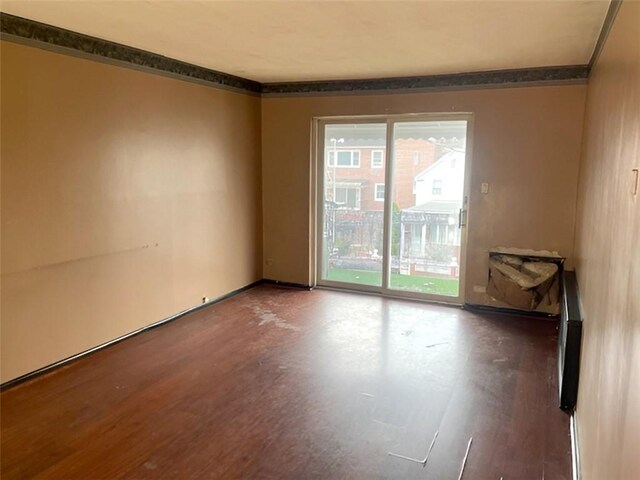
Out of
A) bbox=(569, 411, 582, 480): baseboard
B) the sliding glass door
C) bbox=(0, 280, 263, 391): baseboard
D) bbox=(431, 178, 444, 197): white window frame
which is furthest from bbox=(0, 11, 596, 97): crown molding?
bbox=(569, 411, 582, 480): baseboard

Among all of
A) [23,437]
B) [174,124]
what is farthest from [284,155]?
[23,437]

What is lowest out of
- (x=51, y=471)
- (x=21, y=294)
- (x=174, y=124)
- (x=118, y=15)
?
(x=51, y=471)

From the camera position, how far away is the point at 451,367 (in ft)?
12.5

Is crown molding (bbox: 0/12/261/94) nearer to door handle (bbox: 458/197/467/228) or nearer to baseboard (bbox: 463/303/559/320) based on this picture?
door handle (bbox: 458/197/467/228)

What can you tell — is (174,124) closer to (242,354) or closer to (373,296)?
(242,354)

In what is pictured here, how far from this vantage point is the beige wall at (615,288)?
4.55 ft

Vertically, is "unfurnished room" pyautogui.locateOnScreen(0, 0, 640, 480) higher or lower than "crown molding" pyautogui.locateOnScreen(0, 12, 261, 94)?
lower

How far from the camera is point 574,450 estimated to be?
2688 mm

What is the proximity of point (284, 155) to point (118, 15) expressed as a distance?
3.08 meters

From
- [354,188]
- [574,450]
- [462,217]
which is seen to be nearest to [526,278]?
[462,217]

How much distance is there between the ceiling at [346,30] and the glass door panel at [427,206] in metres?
0.89

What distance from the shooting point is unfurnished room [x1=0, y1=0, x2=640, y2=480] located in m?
2.60

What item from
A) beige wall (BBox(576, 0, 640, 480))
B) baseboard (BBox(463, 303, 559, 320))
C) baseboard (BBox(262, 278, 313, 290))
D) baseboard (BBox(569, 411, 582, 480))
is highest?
beige wall (BBox(576, 0, 640, 480))

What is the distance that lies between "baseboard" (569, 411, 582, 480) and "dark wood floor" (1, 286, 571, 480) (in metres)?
0.03
